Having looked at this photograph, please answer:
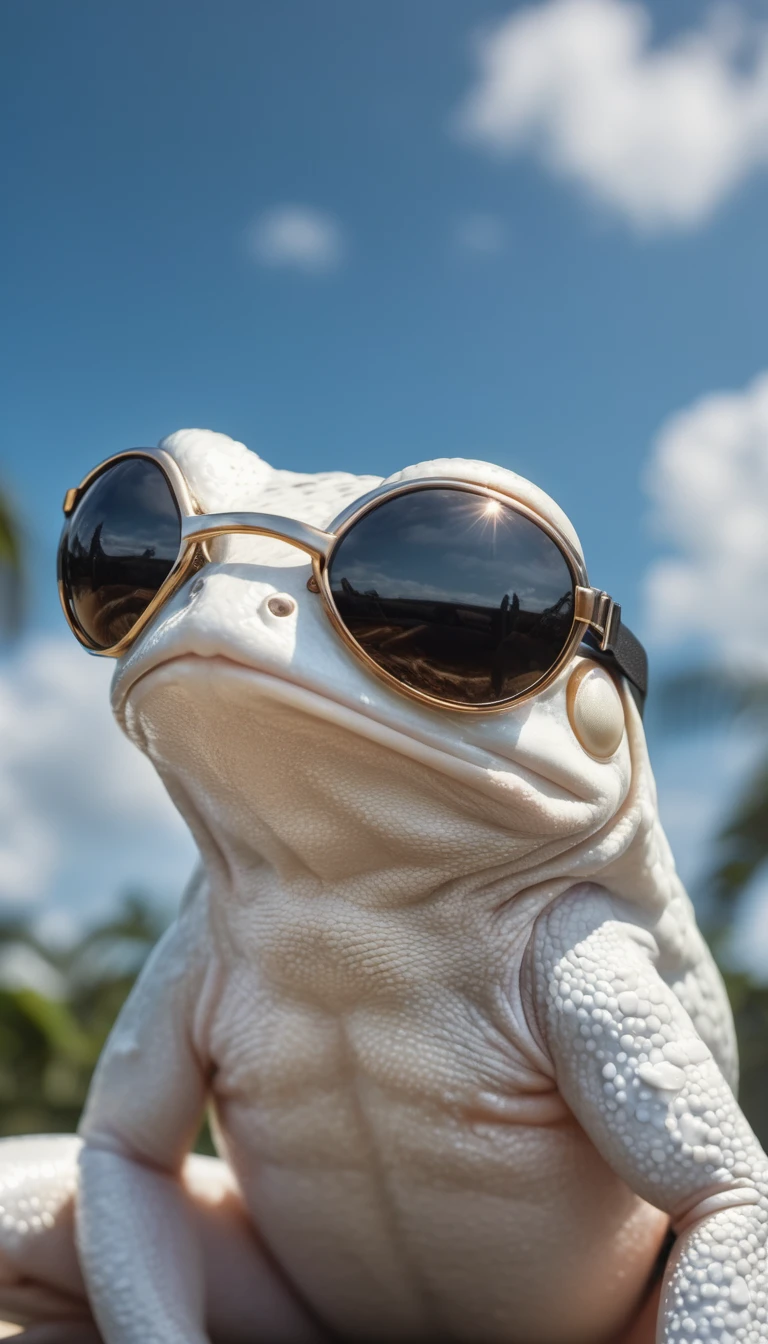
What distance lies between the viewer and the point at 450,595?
74.0 inches

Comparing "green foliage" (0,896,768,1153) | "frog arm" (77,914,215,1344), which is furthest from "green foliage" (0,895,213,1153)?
"frog arm" (77,914,215,1344)

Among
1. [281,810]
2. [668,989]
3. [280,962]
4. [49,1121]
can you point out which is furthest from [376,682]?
[49,1121]

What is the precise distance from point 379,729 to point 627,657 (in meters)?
0.62

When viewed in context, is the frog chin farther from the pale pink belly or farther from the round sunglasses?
the pale pink belly

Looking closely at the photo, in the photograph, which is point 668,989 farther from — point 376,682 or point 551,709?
point 376,682

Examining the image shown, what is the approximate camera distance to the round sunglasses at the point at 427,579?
1.87 m

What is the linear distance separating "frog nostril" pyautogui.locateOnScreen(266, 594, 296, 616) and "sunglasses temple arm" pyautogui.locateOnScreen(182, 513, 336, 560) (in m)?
0.08

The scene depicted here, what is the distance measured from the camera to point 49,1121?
17719 millimetres

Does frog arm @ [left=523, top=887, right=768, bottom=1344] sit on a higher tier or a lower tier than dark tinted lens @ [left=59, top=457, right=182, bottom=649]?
lower

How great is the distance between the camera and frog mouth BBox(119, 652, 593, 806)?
1.80 metres

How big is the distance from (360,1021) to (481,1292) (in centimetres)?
61

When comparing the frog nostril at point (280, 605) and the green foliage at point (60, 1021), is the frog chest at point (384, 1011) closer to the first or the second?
the frog nostril at point (280, 605)

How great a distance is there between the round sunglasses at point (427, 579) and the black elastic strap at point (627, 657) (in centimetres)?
8

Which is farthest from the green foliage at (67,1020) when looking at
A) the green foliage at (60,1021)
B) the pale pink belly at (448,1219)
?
the pale pink belly at (448,1219)
